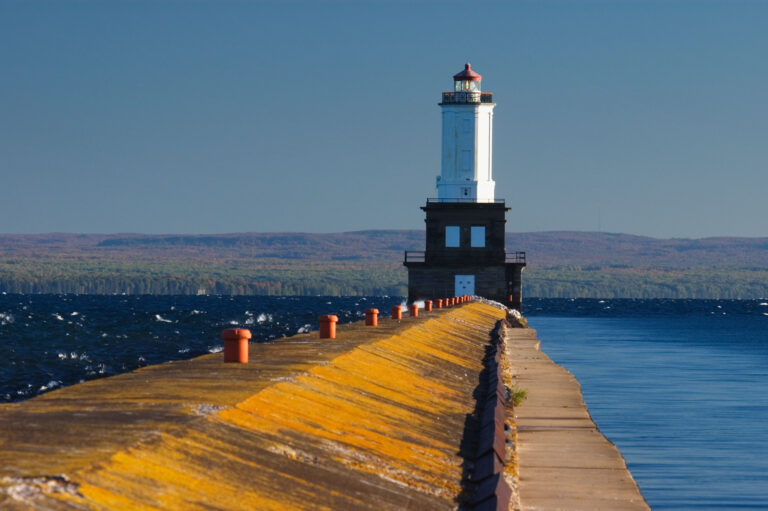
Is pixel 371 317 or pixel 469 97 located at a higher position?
pixel 469 97

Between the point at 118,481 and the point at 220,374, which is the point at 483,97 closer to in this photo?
the point at 220,374

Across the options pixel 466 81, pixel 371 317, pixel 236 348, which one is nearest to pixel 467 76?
pixel 466 81

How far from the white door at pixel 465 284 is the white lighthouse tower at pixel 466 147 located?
18.8ft

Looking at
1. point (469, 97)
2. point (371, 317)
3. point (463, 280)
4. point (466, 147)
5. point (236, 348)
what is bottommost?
point (463, 280)

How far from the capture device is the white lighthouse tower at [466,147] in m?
79.4

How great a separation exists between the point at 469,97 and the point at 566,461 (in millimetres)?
64889

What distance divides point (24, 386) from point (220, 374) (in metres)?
25.3

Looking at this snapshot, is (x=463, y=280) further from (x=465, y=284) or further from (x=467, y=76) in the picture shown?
(x=467, y=76)

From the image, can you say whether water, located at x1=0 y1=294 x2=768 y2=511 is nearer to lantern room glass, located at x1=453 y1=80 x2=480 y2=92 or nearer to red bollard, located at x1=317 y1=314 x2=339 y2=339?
red bollard, located at x1=317 y1=314 x2=339 y2=339

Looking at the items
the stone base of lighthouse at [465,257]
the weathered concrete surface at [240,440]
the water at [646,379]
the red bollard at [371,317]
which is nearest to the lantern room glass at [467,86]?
the stone base of lighthouse at [465,257]

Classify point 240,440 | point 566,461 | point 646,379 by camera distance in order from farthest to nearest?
point 646,379, point 566,461, point 240,440

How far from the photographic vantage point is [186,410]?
11.7 meters

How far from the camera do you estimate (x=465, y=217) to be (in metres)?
79.9

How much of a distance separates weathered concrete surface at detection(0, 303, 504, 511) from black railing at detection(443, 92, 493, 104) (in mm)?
62706
